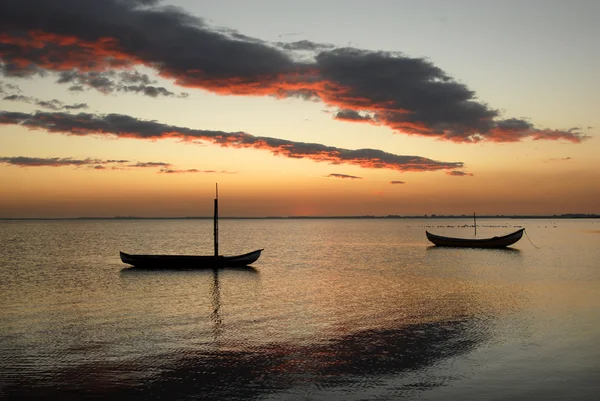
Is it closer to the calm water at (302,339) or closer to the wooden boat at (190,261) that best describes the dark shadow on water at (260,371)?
the calm water at (302,339)

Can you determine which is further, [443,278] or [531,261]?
[531,261]

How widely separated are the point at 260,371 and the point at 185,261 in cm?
3633

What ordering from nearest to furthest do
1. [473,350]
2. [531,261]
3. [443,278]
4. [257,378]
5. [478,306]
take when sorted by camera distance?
[257,378], [473,350], [478,306], [443,278], [531,261]

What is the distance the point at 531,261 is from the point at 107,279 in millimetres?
51515

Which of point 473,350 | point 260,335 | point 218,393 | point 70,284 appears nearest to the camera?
point 218,393

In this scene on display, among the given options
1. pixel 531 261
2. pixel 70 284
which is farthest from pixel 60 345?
pixel 531 261

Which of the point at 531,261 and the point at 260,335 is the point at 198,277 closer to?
the point at 260,335

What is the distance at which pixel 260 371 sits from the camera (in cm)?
1723

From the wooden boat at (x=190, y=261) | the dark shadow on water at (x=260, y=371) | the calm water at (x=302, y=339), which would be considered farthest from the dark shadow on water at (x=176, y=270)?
the dark shadow on water at (x=260, y=371)

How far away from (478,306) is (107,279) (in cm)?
3413

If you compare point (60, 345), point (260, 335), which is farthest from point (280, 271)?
point (60, 345)

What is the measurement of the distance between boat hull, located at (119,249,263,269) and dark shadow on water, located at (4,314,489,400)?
32.4 m

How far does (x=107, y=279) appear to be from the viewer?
4644cm

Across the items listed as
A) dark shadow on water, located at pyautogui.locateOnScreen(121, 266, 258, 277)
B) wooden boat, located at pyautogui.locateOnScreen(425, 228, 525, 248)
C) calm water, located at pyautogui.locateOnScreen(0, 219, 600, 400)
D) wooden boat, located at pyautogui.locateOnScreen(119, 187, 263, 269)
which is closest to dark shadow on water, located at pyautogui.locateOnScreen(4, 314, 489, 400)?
calm water, located at pyautogui.locateOnScreen(0, 219, 600, 400)
